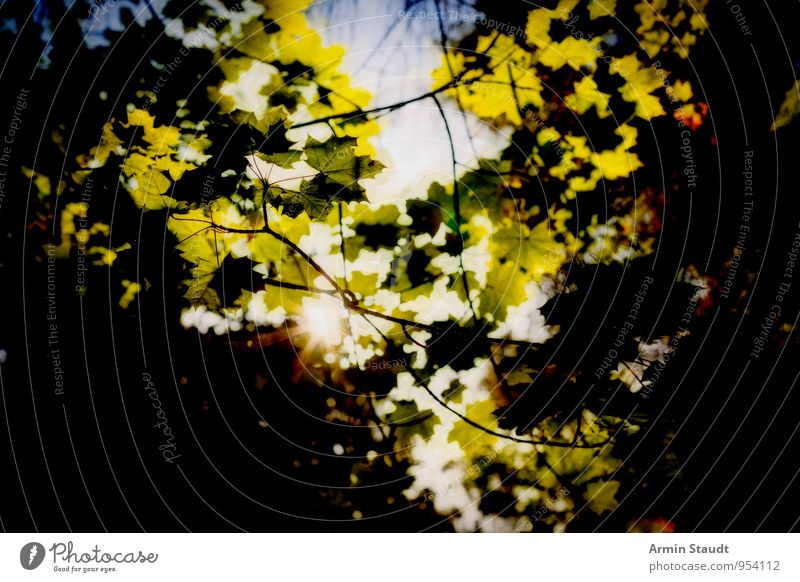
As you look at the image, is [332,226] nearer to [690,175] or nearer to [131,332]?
[131,332]

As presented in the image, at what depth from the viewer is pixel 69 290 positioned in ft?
3.98

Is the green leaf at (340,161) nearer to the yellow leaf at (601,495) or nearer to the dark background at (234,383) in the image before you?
the dark background at (234,383)

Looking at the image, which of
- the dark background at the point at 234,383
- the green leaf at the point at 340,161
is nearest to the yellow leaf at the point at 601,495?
the dark background at the point at 234,383

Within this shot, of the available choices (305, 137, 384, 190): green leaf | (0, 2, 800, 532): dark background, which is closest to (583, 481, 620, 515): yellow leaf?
(0, 2, 800, 532): dark background

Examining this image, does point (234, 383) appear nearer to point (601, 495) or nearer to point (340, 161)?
point (340, 161)

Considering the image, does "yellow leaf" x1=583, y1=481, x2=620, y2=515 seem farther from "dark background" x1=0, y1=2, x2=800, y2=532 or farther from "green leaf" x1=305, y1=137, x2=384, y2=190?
"green leaf" x1=305, y1=137, x2=384, y2=190

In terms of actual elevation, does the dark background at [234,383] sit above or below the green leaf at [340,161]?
below

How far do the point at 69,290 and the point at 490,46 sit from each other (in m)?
1.56

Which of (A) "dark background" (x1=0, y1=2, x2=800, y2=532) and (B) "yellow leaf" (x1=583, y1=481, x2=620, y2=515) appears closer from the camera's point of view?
(A) "dark background" (x1=0, y1=2, x2=800, y2=532)

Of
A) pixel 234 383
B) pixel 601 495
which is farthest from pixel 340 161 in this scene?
pixel 601 495

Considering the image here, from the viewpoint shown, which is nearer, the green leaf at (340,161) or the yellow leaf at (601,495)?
the green leaf at (340,161)

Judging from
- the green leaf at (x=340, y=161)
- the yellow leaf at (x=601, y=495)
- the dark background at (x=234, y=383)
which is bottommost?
the yellow leaf at (x=601, y=495)

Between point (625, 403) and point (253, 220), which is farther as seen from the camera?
point (625, 403)

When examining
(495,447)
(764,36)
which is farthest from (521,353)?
(764,36)
